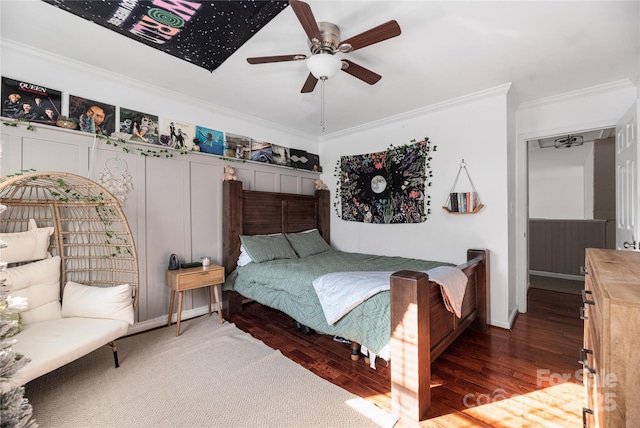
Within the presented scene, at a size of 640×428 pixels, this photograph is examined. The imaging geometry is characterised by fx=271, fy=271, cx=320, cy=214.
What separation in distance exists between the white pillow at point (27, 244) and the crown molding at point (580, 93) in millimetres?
5013

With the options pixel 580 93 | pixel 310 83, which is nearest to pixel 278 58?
pixel 310 83

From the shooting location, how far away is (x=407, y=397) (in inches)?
64.0

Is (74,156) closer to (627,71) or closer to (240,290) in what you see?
(240,290)

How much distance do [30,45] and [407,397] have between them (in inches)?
151

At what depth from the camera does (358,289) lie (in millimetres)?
2053

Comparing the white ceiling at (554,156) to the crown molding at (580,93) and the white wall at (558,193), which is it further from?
the crown molding at (580,93)

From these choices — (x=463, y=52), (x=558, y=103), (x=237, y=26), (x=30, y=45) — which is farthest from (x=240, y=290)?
(x=558, y=103)

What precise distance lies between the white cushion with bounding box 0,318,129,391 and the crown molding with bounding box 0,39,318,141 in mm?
2165

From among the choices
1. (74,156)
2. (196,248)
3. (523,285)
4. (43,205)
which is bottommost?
(523,285)

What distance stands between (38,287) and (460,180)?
13.3 feet

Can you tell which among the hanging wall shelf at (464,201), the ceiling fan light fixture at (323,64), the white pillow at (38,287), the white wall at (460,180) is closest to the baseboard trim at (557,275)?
the white wall at (460,180)

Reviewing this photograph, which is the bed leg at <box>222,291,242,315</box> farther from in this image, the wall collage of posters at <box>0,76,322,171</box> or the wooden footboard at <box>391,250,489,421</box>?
the wooden footboard at <box>391,250,489,421</box>

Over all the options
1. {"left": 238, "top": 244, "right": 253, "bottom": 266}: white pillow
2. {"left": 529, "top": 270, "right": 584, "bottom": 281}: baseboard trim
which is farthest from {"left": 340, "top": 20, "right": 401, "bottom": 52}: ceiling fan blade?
{"left": 529, "top": 270, "right": 584, "bottom": 281}: baseboard trim

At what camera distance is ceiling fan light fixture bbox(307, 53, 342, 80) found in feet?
6.06
